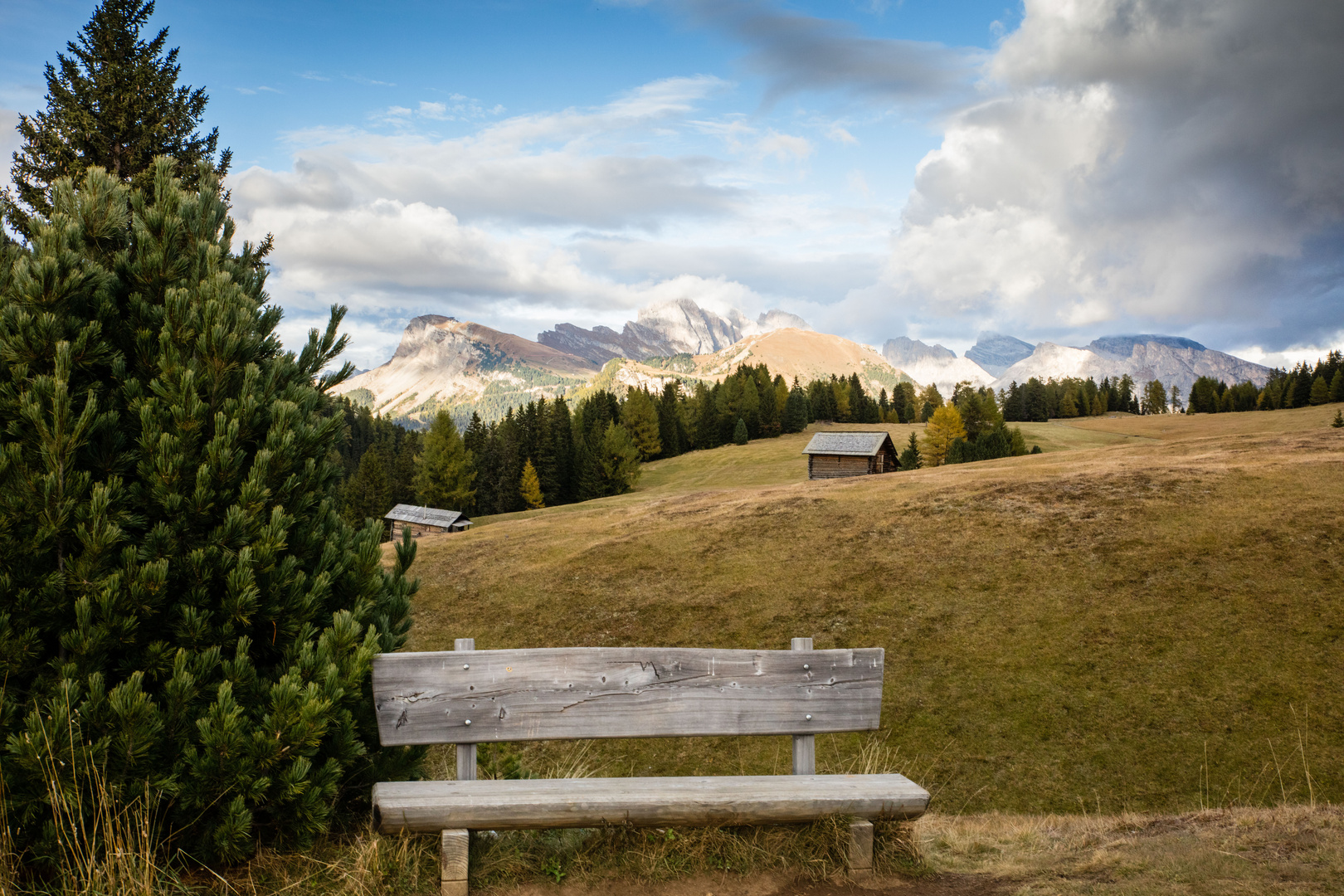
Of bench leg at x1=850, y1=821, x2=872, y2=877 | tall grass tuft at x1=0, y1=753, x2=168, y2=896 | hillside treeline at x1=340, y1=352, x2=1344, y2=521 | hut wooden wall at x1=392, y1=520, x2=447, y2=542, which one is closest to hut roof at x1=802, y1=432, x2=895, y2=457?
hillside treeline at x1=340, y1=352, x2=1344, y2=521

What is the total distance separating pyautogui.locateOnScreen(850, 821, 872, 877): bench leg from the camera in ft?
15.5

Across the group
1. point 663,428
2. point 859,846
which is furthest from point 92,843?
point 663,428

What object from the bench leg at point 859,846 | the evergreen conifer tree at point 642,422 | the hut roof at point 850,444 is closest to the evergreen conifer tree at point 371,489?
the evergreen conifer tree at point 642,422

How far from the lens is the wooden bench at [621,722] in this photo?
4.35 m

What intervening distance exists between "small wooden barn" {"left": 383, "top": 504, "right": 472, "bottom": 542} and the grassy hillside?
23090 millimetres

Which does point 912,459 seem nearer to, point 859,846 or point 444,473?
point 444,473

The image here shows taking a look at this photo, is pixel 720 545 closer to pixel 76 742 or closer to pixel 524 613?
pixel 524 613

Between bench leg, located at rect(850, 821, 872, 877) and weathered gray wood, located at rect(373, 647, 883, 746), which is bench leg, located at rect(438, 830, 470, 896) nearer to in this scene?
weathered gray wood, located at rect(373, 647, 883, 746)

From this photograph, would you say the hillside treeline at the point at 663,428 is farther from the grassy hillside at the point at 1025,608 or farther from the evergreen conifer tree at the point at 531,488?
the grassy hillside at the point at 1025,608

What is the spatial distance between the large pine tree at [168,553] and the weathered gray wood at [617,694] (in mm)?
380

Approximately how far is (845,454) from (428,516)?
37284 mm

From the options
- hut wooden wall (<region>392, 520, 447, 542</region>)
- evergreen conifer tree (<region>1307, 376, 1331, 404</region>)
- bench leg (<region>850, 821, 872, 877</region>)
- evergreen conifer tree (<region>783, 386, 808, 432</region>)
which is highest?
evergreen conifer tree (<region>1307, 376, 1331, 404</region>)

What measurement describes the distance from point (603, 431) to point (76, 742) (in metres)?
83.9

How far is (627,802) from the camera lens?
441 cm
